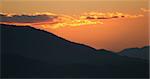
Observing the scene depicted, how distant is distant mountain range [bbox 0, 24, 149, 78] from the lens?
10.5 feet

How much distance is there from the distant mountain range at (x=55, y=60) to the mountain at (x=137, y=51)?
0.13ft

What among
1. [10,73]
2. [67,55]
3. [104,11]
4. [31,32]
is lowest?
[10,73]

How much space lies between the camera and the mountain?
127 inches

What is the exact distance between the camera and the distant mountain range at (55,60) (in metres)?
3.20

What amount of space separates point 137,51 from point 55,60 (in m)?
0.80

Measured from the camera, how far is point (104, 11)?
3.23 metres

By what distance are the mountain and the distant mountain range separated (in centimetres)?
4

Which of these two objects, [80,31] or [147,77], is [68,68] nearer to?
[80,31]

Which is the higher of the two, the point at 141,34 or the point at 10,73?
the point at 141,34

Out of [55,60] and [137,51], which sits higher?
[137,51]

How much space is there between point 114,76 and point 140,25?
1.84ft

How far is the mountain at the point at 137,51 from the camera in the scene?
3227 millimetres

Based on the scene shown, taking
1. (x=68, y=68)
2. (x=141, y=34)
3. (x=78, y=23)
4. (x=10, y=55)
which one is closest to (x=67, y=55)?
(x=68, y=68)

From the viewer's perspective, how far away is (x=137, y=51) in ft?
10.6
